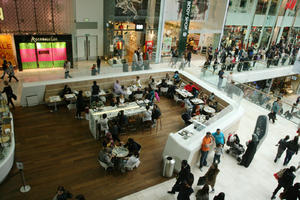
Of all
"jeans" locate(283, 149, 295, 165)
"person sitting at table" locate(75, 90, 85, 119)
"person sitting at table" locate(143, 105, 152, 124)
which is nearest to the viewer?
"jeans" locate(283, 149, 295, 165)

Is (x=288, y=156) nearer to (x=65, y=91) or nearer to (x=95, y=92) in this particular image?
(x=95, y=92)

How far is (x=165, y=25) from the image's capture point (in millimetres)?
19906

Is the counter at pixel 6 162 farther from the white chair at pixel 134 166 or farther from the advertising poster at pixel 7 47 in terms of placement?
the advertising poster at pixel 7 47

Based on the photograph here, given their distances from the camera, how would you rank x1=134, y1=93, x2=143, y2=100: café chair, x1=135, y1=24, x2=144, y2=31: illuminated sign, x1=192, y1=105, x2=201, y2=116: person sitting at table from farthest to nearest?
x1=135, y1=24, x2=144, y2=31: illuminated sign
x1=134, y1=93, x2=143, y2=100: café chair
x1=192, y1=105, x2=201, y2=116: person sitting at table

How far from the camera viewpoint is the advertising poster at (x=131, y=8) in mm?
17031

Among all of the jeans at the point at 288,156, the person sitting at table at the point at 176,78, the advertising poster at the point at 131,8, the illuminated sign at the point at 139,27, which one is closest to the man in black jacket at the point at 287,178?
the jeans at the point at 288,156

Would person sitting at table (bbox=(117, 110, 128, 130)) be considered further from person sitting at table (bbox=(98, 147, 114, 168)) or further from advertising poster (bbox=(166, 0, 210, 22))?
advertising poster (bbox=(166, 0, 210, 22))

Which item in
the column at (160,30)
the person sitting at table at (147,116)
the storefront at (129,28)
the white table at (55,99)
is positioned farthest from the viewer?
the column at (160,30)

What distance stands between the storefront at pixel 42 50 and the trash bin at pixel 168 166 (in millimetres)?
12715

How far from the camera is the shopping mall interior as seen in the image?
763 centimetres

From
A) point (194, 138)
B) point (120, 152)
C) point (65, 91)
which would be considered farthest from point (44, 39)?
point (194, 138)

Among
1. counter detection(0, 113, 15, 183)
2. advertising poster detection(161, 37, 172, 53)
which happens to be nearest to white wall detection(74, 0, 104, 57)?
advertising poster detection(161, 37, 172, 53)

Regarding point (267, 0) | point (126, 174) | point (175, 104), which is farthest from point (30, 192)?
point (267, 0)

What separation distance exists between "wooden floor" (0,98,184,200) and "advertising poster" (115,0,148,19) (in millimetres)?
9292
